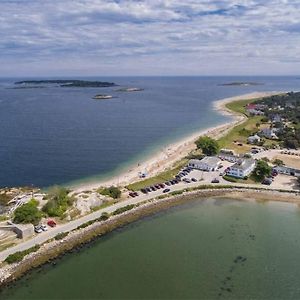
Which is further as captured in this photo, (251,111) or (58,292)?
(251,111)

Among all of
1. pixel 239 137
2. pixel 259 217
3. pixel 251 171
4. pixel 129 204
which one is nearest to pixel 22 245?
pixel 129 204

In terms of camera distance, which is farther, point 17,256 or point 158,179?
point 158,179

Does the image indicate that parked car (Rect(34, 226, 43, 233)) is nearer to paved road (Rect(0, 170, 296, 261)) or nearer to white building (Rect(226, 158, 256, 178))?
paved road (Rect(0, 170, 296, 261))

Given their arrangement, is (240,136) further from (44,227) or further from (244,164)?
(44,227)

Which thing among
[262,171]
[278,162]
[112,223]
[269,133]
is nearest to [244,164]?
[262,171]

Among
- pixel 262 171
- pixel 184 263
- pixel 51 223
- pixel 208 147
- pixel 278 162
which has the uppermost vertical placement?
pixel 208 147

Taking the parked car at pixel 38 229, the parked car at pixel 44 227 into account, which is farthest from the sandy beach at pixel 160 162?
the parked car at pixel 38 229

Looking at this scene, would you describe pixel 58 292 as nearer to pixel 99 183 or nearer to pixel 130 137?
pixel 99 183

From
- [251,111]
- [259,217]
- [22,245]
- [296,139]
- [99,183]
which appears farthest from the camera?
[251,111]
